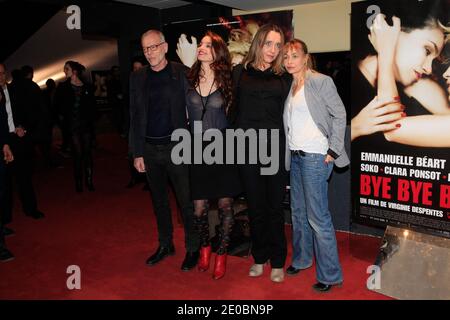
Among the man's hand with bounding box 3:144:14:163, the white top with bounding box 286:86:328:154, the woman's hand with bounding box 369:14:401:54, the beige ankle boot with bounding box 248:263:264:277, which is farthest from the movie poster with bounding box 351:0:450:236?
the man's hand with bounding box 3:144:14:163

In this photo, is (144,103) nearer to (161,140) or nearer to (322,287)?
(161,140)

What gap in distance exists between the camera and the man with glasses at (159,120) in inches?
116

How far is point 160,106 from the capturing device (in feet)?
9.77

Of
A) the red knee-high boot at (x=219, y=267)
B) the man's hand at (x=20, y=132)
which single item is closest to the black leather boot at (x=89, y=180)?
the man's hand at (x=20, y=132)

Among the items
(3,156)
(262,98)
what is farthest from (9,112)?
(262,98)

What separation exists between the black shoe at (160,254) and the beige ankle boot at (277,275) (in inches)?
35.0

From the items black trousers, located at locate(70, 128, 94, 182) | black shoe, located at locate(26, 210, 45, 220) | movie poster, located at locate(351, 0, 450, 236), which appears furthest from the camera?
black trousers, located at locate(70, 128, 94, 182)

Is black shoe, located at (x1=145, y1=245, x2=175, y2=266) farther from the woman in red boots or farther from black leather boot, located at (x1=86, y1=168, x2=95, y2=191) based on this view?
black leather boot, located at (x1=86, y1=168, x2=95, y2=191)

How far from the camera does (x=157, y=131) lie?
301 centimetres

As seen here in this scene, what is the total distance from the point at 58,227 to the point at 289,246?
227 cm

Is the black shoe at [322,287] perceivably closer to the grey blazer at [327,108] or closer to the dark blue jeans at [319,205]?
the dark blue jeans at [319,205]

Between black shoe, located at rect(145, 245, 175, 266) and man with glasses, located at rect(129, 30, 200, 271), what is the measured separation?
0.80ft

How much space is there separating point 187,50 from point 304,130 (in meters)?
2.60

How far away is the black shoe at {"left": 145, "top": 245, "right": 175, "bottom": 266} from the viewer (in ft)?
10.7
